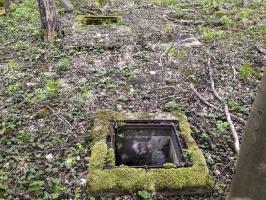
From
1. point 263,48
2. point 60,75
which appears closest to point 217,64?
point 263,48

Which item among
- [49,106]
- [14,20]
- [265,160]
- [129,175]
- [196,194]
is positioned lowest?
[196,194]

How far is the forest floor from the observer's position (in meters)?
3.29

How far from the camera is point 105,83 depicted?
191 inches

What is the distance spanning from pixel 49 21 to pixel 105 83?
2528 millimetres

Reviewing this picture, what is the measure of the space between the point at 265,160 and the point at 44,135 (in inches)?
109

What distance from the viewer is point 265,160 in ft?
5.74

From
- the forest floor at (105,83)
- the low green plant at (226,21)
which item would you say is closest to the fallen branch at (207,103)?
the forest floor at (105,83)

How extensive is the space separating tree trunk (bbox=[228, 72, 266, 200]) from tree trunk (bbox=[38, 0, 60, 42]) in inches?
208

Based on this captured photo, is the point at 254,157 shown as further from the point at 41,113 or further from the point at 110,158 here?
the point at 41,113

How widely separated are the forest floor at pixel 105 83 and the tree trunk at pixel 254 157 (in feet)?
3.53

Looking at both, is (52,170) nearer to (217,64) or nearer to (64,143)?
(64,143)

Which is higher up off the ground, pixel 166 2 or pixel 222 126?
pixel 166 2

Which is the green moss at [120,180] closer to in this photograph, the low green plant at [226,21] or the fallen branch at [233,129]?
the fallen branch at [233,129]

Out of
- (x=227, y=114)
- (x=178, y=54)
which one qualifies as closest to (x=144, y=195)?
(x=227, y=114)
